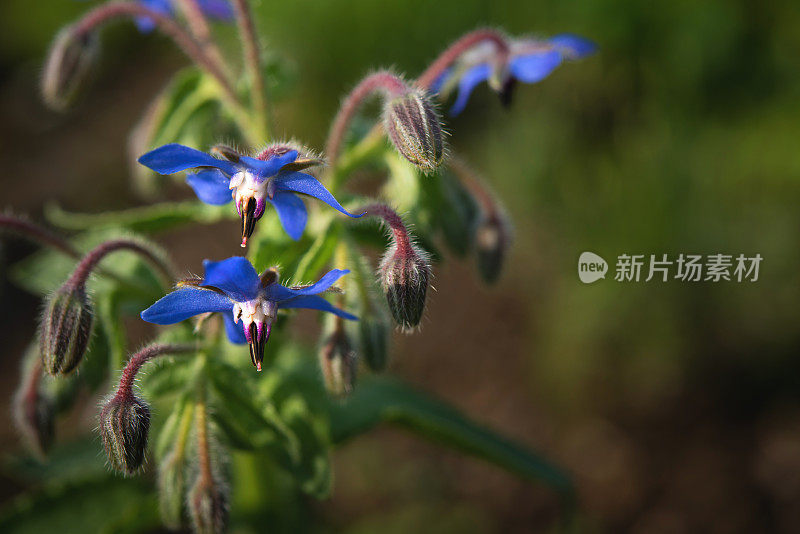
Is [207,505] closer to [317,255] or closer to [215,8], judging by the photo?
[317,255]

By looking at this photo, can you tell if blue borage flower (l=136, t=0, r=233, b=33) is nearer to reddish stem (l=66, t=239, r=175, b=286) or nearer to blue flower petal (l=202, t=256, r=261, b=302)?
reddish stem (l=66, t=239, r=175, b=286)

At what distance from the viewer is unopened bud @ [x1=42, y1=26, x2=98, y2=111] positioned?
1.89m

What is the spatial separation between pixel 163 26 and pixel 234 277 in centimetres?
89

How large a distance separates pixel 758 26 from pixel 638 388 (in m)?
2.32

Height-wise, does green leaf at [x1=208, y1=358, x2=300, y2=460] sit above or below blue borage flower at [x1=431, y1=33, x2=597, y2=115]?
below

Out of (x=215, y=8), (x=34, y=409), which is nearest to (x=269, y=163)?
(x=34, y=409)

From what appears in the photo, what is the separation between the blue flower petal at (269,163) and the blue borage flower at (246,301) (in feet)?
0.55

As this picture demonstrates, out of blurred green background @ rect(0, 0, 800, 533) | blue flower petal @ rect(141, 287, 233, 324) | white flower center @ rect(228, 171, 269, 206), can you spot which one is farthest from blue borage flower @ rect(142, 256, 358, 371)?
blurred green background @ rect(0, 0, 800, 533)

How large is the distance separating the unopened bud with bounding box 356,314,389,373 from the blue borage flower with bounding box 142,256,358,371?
300 mm

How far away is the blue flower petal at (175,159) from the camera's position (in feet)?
3.96

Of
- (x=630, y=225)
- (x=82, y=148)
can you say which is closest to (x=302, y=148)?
(x=630, y=225)

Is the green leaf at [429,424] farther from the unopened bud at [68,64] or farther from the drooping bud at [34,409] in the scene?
the unopened bud at [68,64]

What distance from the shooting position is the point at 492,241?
1.88 metres
